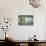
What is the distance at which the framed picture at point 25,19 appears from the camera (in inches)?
167

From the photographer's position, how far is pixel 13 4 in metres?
4.23

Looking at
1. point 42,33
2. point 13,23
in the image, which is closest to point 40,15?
point 42,33

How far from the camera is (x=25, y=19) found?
428 centimetres

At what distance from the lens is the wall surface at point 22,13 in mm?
4202

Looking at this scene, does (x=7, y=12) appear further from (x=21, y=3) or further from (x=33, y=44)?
(x=33, y=44)

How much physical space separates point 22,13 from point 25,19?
0.23m

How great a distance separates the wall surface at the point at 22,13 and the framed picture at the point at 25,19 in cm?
10

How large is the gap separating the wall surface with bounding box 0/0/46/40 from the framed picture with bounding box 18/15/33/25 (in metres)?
0.10

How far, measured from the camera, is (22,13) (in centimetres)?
423

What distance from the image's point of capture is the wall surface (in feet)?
13.8

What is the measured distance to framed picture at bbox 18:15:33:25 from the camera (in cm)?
424

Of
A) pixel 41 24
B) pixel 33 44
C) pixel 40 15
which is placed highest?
pixel 40 15

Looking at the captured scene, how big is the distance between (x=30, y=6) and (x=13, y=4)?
0.57 meters

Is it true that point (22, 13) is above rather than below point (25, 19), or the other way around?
above
